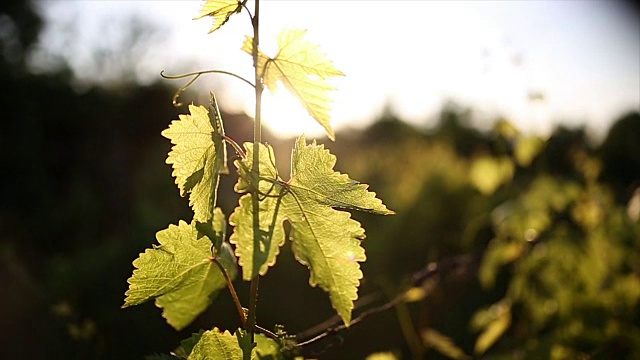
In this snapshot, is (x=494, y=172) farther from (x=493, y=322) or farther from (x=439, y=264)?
(x=439, y=264)

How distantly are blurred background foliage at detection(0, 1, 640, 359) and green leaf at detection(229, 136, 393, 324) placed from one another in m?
0.36

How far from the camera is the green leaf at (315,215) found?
844 millimetres

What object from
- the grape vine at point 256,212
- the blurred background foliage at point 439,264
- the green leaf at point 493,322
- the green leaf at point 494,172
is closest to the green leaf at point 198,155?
the grape vine at point 256,212

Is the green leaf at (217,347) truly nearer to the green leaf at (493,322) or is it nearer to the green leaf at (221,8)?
the green leaf at (221,8)

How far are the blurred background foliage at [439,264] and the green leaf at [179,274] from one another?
300 millimetres

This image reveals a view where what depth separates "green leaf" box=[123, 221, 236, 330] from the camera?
2.93ft

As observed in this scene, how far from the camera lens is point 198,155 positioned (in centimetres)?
89

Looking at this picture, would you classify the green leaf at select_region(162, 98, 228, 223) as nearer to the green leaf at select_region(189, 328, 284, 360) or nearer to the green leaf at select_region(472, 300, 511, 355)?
the green leaf at select_region(189, 328, 284, 360)

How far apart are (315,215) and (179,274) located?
0.21 metres

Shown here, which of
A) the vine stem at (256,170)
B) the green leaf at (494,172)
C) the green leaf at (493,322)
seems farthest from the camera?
the green leaf at (494,172)

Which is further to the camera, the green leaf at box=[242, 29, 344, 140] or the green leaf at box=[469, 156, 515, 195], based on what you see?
the green leaf at box=[469, 156, 515, 195]

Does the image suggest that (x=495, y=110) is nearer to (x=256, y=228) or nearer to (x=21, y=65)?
(x=256, y=228)

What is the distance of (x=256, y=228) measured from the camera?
2.75 feet

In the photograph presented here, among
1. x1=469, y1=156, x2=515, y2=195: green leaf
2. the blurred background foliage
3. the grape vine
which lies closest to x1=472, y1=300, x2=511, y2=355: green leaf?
the blurred background foliage
